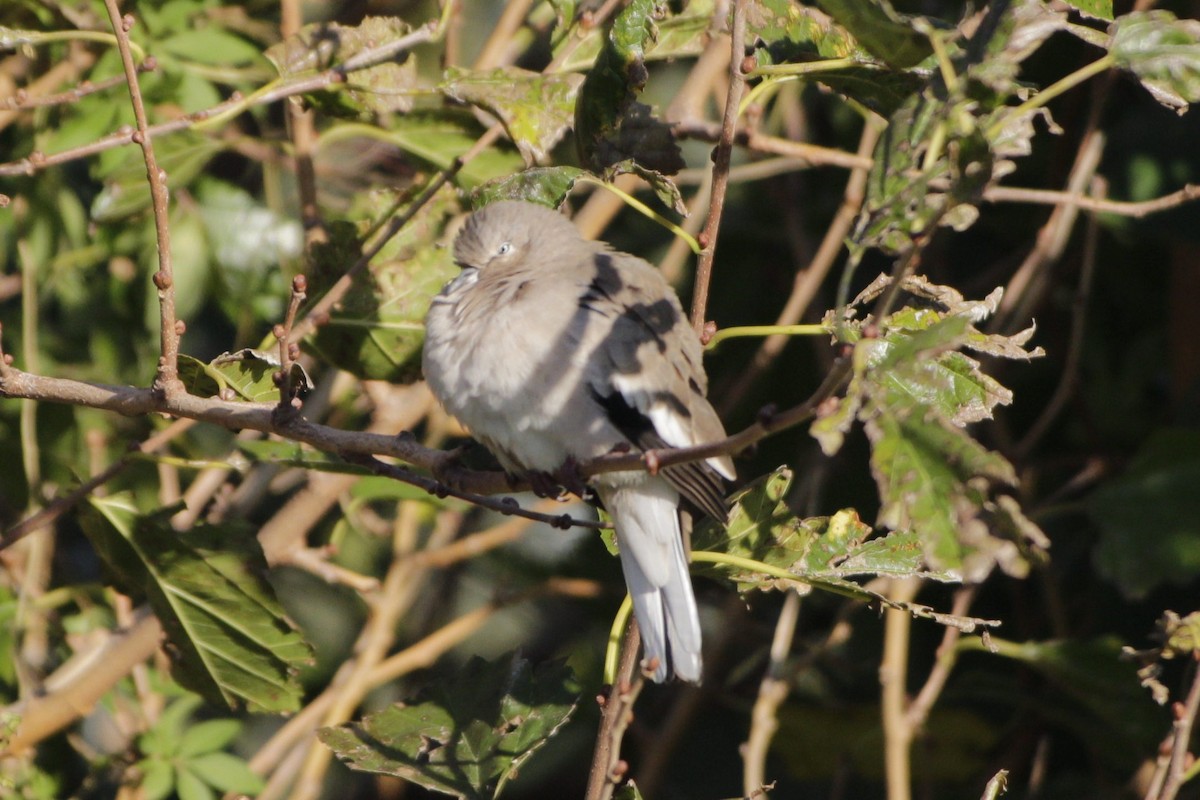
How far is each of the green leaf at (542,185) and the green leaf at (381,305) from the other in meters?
0.68

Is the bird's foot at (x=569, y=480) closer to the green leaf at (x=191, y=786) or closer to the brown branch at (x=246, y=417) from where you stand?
the brown branch at (x=246, y=417)

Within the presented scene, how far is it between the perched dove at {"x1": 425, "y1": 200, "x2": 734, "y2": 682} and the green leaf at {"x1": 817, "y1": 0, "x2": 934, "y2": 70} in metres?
0.74

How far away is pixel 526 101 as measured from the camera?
2.79 m

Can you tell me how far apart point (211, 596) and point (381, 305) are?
30.8 inches

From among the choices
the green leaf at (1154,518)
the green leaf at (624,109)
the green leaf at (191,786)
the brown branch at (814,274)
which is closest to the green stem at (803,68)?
the green leaf at (624,109)

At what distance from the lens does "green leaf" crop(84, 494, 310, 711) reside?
284 cm

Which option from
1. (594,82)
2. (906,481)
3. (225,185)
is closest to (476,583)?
(225,185)

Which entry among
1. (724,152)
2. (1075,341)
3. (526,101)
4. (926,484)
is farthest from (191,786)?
(1075,341)

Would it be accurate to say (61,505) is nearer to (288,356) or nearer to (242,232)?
(288,356)

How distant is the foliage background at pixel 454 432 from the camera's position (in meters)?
3.28

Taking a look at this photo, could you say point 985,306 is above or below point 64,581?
above

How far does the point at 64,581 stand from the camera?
3902 mm

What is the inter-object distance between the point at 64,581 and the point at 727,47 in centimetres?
254

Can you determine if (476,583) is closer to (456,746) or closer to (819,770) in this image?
(819,770)
